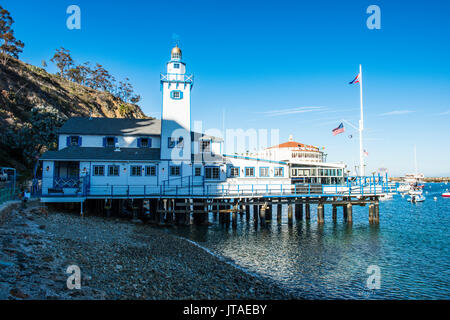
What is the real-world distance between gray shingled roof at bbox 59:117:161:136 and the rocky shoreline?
1421 centimetres

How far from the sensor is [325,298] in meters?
12.9

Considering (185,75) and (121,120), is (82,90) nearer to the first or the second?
(121,120)

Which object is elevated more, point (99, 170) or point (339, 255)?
point (99, 170)

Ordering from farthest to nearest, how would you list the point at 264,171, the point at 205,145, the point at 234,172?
the point at 205,145 < the point at 264,171 < the point at 234,172

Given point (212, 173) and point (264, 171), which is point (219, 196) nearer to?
point (212, 173)

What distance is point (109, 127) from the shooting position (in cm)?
3356

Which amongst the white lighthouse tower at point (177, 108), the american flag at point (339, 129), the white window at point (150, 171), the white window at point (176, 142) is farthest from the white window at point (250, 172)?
the american flag at point (339, 129)

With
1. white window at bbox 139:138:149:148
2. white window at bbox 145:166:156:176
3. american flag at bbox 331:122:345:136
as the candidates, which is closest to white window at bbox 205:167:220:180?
white window at bbox 145:166:156:176

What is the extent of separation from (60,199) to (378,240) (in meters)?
26.0

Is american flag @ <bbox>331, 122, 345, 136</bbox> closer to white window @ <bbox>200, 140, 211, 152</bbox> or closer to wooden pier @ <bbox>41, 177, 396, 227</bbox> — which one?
wooden pier @ <bbox>41, 177, 396, 227</bbox>

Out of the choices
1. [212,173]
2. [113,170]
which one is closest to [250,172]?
[212,173]

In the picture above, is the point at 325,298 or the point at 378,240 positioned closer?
the point at 325,298

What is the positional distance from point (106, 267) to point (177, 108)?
21.6 m

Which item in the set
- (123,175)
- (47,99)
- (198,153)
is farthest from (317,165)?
(47,99)
